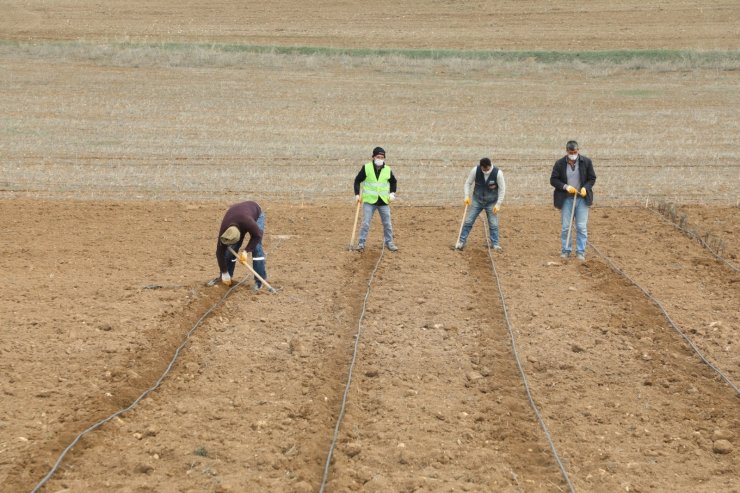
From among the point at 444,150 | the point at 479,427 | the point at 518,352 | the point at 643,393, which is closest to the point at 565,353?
the point at 518,352

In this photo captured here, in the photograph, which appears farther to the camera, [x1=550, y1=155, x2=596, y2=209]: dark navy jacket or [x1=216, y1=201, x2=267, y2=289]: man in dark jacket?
[x1=550, y1=155, x2=596, y2=209]: dark navy jacket

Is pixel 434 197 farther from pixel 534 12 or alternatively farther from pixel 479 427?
pixel 534 12

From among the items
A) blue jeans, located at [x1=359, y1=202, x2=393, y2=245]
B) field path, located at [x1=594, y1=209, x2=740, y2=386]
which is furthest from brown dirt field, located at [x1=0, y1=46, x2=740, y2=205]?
blue jeans, located at [x1=359, y1=202, x2=393, y2=245]

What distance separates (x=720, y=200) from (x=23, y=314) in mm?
13469

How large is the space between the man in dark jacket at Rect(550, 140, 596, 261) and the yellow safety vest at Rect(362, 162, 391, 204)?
8.09 ft

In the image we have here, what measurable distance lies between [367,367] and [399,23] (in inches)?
1431

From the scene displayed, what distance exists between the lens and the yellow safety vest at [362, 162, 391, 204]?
14195 mm

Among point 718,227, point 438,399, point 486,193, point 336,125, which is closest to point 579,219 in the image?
point 486,193

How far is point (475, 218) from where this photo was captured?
14.7m

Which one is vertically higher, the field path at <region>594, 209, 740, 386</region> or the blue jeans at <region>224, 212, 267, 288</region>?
the blue jeans at <region>224, 212, 267, 288</region>

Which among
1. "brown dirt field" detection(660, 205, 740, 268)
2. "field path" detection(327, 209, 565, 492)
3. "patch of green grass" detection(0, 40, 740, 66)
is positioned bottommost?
"field path" detection(327, 209, 565, 492)

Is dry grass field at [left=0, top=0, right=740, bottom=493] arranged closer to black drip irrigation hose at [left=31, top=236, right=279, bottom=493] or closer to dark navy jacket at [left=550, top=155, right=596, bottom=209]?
black drip irrigation hose at [left=31, top=236, right=279, bottom=493]

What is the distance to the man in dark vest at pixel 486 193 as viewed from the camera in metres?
14.1

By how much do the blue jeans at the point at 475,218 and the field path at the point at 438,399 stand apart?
3.85ft
